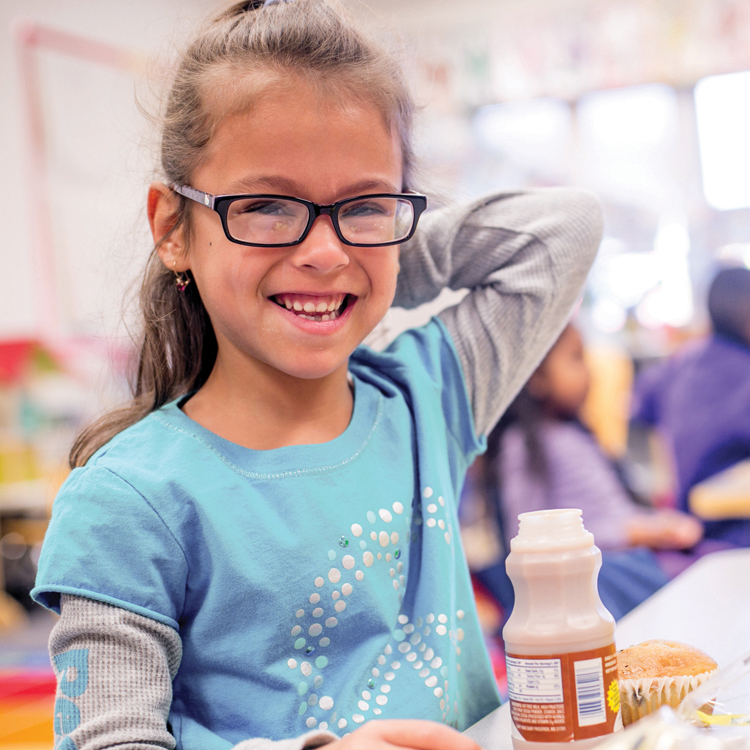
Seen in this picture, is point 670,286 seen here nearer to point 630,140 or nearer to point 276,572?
point 630,140

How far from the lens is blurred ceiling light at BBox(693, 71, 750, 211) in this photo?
4.26 m

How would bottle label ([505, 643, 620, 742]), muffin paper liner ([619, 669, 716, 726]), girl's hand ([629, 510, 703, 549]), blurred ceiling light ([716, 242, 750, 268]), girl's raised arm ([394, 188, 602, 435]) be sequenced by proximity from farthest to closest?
blurred ceiling light ([716, 242, 750, 268]), girl's hand ([629, 510, 703, 549]), girl's raised arm ([394, 188, 602, 435]), muffin paper liner ([619, 669, 716, 726]), bottle label ([505, 643, 620, 742])

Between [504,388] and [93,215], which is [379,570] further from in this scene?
[93,215]

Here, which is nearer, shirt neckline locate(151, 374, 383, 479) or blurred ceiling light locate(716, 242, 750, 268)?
shirt neckline locate(151, 374, 383, 479)

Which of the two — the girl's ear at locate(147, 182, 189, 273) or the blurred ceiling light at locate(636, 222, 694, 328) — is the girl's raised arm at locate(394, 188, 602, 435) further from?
the blurred ceiling light at locate(636, 222, 694, 328)

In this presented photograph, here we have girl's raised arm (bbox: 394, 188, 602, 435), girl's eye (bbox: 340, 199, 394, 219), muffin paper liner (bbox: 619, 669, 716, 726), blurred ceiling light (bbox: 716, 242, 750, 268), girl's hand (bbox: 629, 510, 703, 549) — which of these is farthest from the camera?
blurred ceiling light (bbox: 716, 242, 750, 268)

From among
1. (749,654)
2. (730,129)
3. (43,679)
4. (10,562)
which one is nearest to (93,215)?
(10,562)

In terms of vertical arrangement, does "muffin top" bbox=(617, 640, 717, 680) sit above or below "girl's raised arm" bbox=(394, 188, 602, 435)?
below

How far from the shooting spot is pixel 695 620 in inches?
38.3

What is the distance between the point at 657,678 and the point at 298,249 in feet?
1.52

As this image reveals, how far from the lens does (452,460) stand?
0.98m

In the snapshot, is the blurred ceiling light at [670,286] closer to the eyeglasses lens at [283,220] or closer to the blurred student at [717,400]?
the blurred student at [717,400]

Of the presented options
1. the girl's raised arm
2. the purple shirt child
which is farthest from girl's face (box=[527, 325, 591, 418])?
the girl's raised arm

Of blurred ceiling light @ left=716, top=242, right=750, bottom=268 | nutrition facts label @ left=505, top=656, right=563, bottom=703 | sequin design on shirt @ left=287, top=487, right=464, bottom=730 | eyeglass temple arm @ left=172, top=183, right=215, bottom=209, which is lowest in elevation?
blurred ceiling light @ left=716, top=242, right=750, bottom=268
